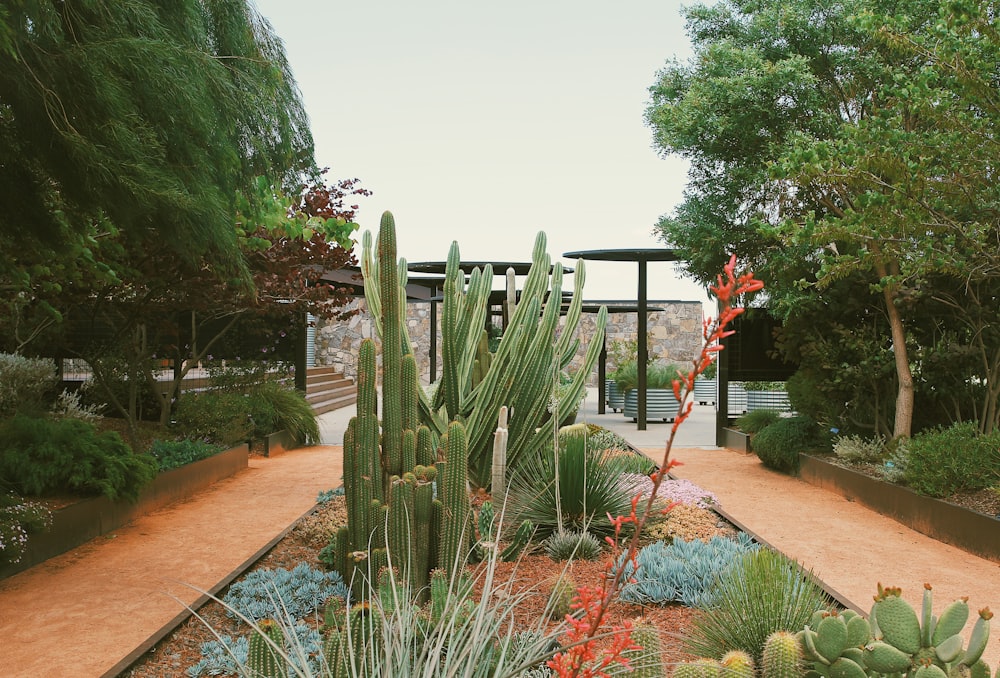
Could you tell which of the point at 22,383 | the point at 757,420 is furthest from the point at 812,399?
the point at 22,383

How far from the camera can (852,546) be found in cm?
586

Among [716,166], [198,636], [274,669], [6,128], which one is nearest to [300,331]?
[716,166]

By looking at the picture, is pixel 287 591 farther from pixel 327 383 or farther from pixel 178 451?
pixel 327 383

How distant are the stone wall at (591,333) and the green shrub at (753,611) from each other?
18.7 m

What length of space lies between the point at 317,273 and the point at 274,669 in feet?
25.2

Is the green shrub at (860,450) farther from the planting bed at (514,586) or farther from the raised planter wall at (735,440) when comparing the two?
the planting bed at (514,586)

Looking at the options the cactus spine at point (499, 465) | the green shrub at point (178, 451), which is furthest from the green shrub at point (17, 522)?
the cactus spine at point (499, 465)

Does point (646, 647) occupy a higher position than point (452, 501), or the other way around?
point (452, 501)

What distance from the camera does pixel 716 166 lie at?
9.72 m

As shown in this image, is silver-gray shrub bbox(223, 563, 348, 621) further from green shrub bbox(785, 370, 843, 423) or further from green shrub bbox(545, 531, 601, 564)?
green shrub bbox(785, 370, 843, 423)

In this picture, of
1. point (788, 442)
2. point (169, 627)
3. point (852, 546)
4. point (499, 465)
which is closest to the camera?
point (169, 627)

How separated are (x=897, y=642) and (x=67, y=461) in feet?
17.7

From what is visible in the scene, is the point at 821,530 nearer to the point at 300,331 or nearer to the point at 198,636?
the point at 198,636

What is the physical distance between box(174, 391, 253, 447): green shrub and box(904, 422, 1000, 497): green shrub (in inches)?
275
